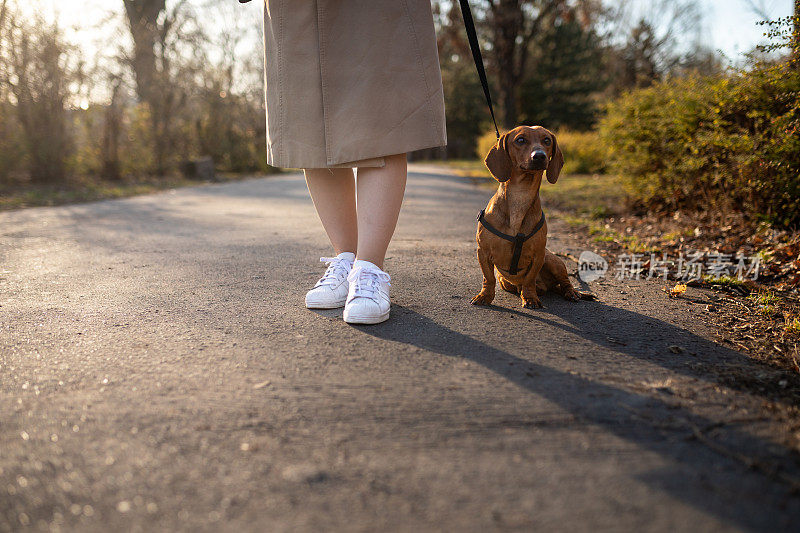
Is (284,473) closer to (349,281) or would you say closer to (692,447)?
(692,447)

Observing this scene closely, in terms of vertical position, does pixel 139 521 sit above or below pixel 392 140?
below

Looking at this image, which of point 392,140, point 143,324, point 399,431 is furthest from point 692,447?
point 143,324

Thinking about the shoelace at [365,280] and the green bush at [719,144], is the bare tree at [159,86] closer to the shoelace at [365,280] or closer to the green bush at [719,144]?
the green bush at [719,144]

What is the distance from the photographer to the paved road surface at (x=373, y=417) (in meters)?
1.19

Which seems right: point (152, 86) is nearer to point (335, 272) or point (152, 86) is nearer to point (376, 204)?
point (335, 272)

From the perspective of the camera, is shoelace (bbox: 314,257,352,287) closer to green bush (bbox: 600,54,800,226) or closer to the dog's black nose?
the dog's black nose

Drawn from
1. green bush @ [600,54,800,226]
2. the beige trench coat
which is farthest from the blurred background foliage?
the beige trench coat

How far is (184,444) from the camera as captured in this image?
142 centimetres

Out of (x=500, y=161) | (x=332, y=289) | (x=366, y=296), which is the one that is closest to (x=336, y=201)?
(x=332, y=289)

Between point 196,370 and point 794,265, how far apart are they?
3.28m

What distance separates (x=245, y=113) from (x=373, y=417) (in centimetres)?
1730

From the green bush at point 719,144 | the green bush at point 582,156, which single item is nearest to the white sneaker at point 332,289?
the green bush at point 719,144

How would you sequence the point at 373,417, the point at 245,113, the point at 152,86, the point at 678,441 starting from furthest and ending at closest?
the point at 245,113 < the point at 152,86 < the point at 373,417 < the point at 678,441

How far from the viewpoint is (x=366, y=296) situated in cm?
243
